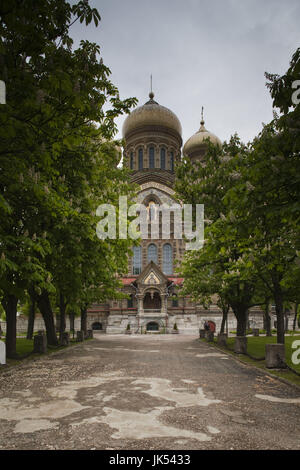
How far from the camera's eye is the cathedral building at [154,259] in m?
43.0

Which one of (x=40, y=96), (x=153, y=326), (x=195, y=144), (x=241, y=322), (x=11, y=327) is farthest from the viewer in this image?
(x=195, y=144)

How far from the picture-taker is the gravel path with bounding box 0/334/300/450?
527 centimetres

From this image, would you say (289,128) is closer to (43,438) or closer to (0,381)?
(43,438)

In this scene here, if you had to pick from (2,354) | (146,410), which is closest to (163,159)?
(2,354)

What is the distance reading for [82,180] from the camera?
1321 centimetres

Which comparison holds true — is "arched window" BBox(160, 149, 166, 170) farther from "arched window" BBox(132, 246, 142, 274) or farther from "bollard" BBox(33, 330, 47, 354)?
"bollard" BBox(33, 330, 47, 354)

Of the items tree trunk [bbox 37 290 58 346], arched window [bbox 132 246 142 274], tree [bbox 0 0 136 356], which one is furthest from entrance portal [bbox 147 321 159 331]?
tree [bbox 0 0 136 356]

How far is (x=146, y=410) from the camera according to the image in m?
6.79

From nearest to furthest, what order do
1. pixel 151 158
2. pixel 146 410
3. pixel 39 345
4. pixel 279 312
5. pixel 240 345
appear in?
pixel 146 410 < pixel 279 312 < pixel 240 345 < pixel 39 345 < pixel 151 158

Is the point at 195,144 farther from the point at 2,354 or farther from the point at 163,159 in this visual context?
the point at 2,354

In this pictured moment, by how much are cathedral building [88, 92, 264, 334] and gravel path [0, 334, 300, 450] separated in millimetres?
27194

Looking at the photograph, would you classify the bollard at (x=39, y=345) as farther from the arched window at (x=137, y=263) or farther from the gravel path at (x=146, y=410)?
the arched window at (x=137, y=263)

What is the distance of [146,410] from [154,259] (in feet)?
134

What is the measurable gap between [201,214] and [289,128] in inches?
470
